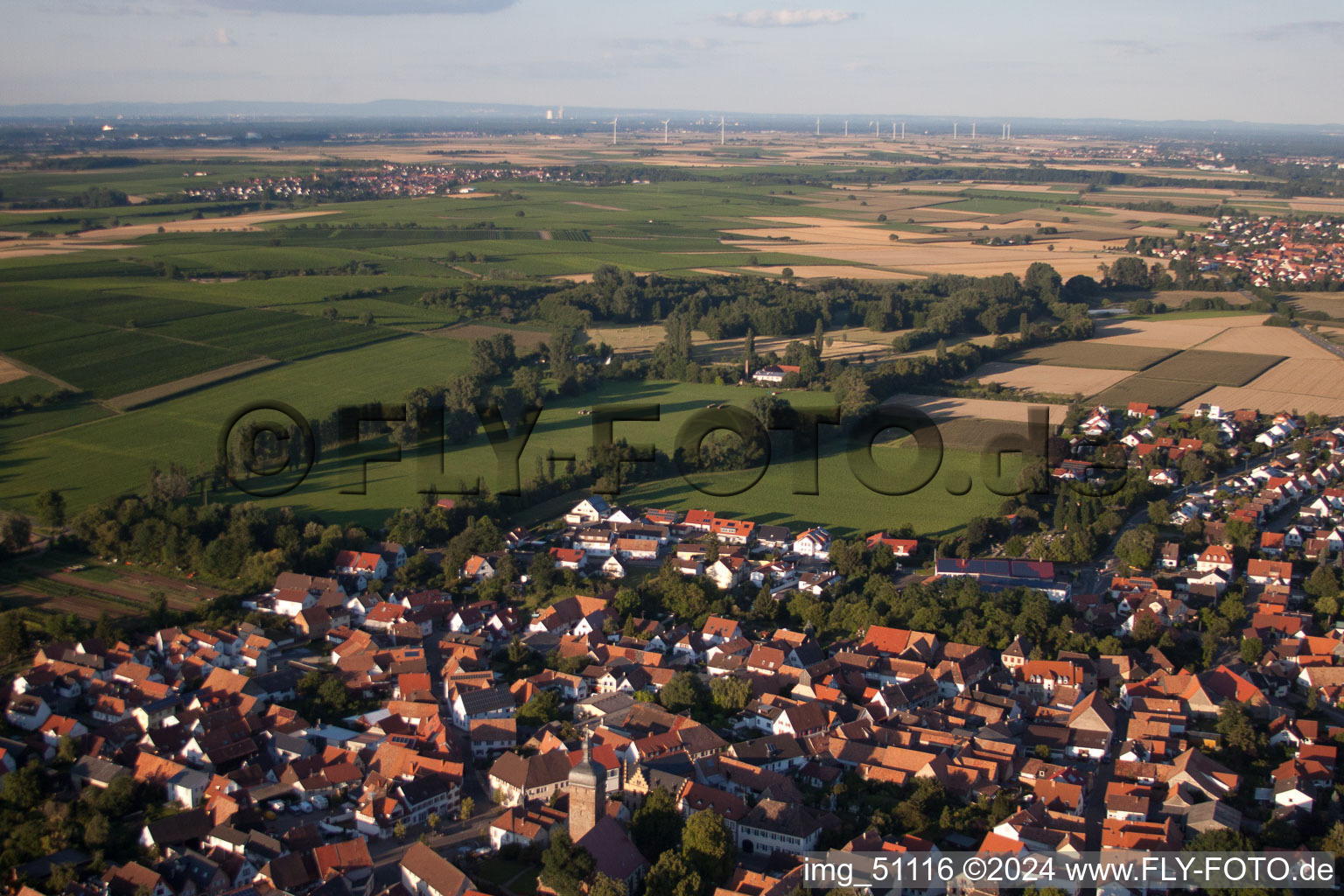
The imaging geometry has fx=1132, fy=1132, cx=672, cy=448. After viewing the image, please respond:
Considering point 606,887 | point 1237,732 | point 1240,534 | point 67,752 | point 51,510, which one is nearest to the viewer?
point 606,887

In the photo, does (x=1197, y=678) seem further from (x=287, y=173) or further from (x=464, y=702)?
(x=287, y=173)

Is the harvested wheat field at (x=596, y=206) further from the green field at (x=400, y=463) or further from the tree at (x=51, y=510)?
the tree at (x=51, y=510)

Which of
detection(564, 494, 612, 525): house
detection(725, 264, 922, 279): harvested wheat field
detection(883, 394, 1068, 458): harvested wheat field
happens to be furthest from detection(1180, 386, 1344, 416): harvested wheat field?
detection(725, 264, 922, 279): harvested wheat field

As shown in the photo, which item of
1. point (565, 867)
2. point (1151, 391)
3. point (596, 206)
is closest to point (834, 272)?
point (1151, 391)

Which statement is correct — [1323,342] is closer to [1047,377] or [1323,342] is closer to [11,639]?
[1047,377]

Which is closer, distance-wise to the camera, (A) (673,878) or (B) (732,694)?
(A) (673,878)

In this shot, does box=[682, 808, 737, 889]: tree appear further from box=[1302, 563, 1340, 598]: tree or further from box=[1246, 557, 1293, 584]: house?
box=[1246, 557, 1293, 584]: house
